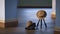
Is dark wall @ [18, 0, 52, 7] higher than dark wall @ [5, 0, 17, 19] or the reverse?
higher

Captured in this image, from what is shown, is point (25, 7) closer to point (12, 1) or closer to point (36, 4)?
point (36, 4)

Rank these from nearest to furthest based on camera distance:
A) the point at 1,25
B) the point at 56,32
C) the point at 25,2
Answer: the point at 56,32 < the point at 1,25 < the point at 25,2

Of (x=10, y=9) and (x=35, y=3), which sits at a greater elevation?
(x=35, y=3)

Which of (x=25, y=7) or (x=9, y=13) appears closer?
(x=9, y=13)

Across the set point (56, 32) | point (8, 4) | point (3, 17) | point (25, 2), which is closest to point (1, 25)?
point (3, 17)

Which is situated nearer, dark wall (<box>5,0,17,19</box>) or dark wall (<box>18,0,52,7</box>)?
dark wall (<box>5,0,17,19</box>)

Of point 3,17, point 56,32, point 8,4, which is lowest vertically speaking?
point 56,32

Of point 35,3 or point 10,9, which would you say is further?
point 35,3

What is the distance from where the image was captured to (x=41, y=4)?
7.34 meters

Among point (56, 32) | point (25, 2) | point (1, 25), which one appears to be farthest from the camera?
point (25, 2)

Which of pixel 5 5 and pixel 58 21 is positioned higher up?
pixel 5 5

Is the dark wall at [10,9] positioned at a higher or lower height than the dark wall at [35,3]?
lower

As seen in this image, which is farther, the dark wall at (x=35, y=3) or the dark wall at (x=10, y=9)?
the dark wall at (x=35, y=3)

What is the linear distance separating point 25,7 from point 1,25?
340 centimetres
